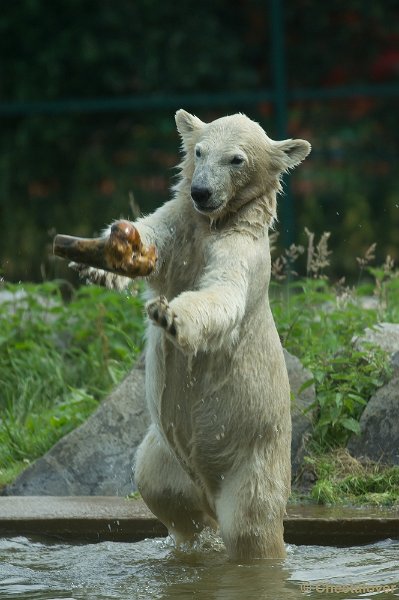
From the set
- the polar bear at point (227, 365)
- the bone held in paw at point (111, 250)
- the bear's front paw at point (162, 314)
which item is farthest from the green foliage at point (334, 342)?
the bear's front paw at point (162, 314)

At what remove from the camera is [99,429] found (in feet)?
21.3

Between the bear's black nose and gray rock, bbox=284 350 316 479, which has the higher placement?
the bear's black nose

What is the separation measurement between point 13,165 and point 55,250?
6.82 m

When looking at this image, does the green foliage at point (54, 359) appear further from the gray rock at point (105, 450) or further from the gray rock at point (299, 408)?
the gray rock at point (299, 408)

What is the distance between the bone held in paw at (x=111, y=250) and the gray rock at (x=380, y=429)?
7.06 ft

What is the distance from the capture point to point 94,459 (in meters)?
6.40

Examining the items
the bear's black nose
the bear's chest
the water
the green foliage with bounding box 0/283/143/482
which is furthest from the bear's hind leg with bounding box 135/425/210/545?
the green foliage with bounding box 0/283/143/482

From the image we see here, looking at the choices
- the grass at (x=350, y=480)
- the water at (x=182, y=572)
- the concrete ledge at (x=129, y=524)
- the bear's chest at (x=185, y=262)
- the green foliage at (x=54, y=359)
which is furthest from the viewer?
the green foliage at (x=54, y=359)

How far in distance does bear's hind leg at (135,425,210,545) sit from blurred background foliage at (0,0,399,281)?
18.0 ft

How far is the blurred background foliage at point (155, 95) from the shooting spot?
1073 cm

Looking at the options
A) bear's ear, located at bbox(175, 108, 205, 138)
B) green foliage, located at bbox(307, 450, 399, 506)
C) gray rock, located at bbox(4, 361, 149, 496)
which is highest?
bear's ear, located at bbox(175, 108, 205, 138)

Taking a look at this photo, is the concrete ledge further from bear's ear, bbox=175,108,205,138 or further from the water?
bear's ear, bbox=175,108,205,138

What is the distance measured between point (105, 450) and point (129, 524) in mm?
873

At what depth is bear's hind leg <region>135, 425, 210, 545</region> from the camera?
17.1ft
